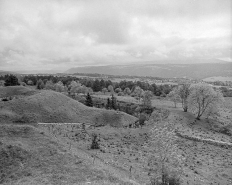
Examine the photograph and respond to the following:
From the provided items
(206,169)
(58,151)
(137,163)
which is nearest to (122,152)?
(137,163)

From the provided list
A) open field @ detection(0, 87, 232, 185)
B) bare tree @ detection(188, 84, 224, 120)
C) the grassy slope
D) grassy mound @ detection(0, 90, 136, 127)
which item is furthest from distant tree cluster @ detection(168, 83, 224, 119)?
the grassy slope

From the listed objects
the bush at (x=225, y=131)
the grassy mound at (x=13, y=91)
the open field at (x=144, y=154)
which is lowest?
the bush at (x=225, y=131)

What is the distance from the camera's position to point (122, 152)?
27.3m

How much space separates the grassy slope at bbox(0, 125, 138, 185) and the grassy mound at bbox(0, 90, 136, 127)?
20.3 meters

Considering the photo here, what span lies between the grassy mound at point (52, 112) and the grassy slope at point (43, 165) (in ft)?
66.6

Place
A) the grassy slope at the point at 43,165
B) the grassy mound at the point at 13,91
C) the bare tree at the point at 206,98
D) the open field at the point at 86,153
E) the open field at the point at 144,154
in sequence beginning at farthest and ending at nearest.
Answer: the grassy mound at the point at 13,91 < the bare tree at the point at 206,98 < the open field at the point at 144,154 < the open field at the point at 86,153 < the grassy slope at the point at 43,165

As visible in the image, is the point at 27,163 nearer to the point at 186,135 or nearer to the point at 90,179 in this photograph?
the point at 90,179

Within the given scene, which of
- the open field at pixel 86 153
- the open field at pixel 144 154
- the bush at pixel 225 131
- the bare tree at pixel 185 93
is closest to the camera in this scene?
the open field at pixel 86 153

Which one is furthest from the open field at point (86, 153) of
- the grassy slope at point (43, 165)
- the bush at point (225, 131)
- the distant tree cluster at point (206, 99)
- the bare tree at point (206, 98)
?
the bare tree at point (206, 98)

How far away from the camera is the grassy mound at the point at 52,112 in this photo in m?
42.9

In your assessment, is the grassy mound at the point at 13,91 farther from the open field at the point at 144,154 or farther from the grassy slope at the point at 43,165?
the grassy slope at the point at 43,165

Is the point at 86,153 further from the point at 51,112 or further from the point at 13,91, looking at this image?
the point at 13,91

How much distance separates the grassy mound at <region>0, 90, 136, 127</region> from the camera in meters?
42.9

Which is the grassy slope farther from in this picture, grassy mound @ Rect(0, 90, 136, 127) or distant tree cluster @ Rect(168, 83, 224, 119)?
distant tree cluster @ Rect(168, 83, 224, 119)
